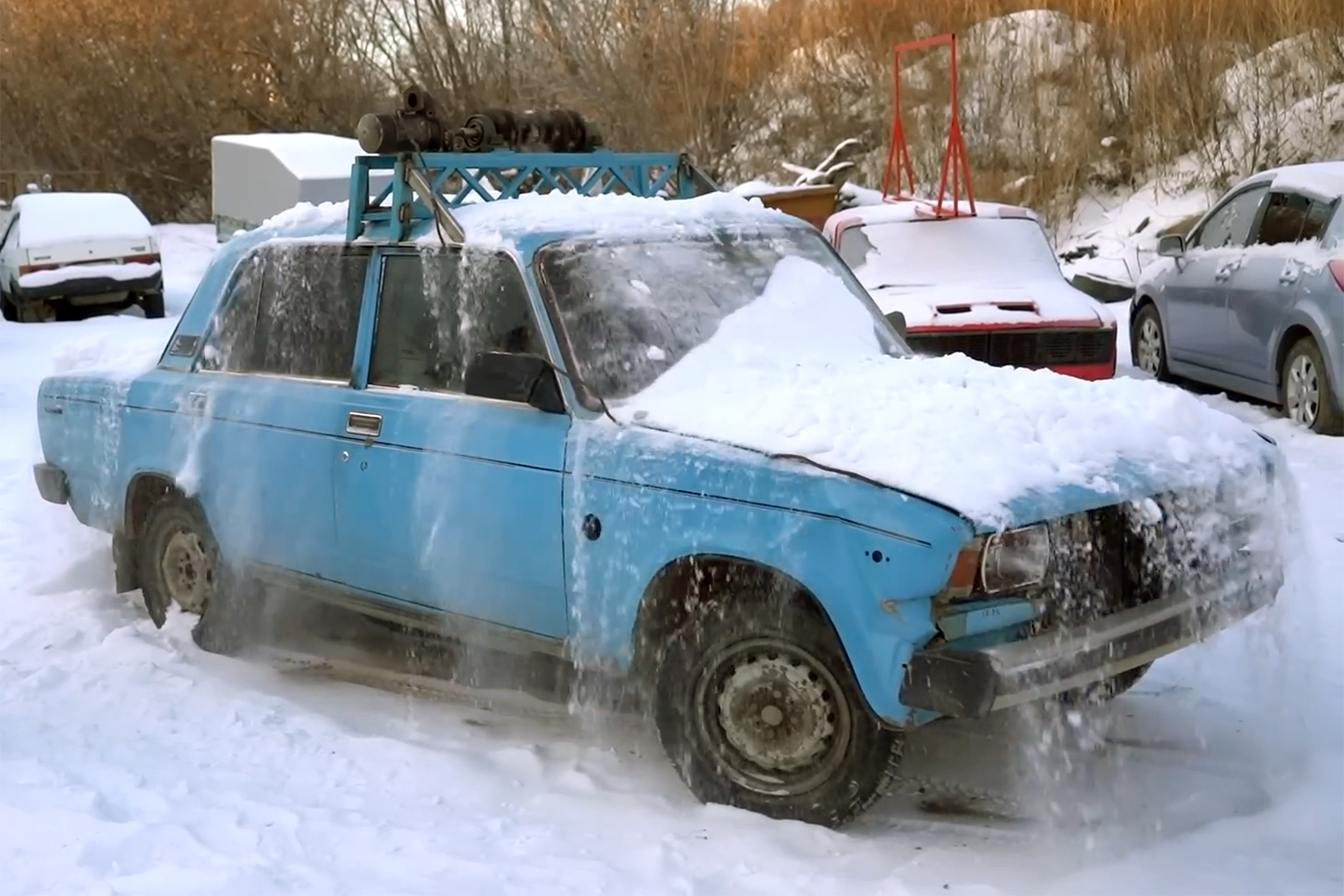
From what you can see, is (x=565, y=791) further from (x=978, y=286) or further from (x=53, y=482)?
(x=978, y=286)

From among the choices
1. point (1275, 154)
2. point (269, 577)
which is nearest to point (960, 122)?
point (1275, 154)

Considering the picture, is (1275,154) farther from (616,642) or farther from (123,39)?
(123,39)

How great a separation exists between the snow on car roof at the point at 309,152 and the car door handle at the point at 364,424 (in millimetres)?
16004

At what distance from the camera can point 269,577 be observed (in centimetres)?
543

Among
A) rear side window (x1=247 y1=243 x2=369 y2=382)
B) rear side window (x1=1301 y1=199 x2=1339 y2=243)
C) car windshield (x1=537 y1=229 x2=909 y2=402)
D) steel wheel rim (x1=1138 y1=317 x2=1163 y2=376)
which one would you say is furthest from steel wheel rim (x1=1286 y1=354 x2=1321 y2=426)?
rear side window (x1=247 y1=243 x2=369 y2=382)

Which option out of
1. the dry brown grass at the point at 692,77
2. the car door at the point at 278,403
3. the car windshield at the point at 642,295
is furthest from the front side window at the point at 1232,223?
the dry brown grass at the point at 692,77

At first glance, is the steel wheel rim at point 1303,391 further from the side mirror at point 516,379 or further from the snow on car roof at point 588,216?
the side mirror at point 516,379

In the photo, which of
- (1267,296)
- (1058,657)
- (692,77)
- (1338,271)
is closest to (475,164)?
(1058,657)

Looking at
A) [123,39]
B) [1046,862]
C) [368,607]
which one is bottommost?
[1046,862]

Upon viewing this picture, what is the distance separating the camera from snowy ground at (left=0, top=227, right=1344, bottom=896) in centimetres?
369

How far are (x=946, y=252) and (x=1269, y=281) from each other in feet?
7.02

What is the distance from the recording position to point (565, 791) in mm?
4297

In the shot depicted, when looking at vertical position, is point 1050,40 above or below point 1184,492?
above

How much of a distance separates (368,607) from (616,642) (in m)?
1.24
